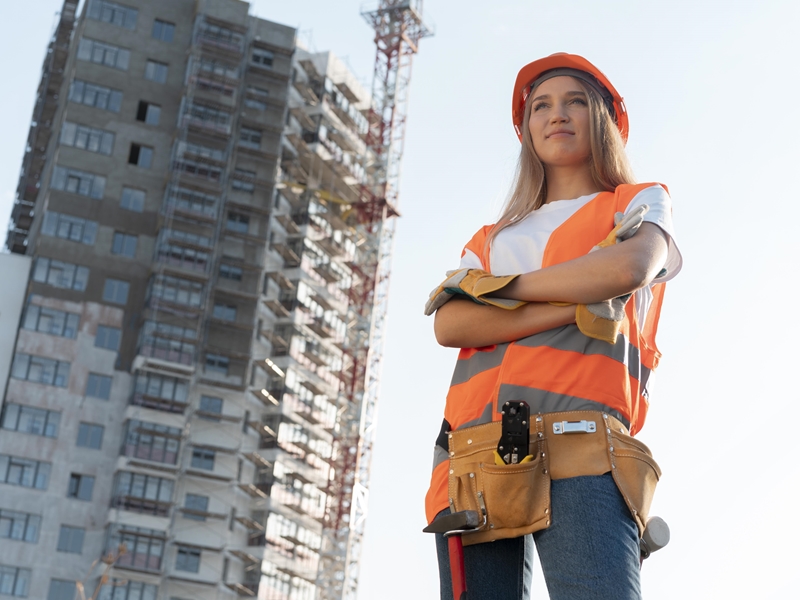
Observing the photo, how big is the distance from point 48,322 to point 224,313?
10105 mm

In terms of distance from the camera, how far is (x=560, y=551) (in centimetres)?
243

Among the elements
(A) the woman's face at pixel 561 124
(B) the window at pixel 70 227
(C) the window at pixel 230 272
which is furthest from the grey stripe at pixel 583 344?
(C) the window at pixel 230 272

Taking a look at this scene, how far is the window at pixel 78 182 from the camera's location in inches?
2675

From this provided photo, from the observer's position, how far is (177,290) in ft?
223

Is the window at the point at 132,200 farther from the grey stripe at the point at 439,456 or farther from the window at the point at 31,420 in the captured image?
the grey stripe at the point at 439,456

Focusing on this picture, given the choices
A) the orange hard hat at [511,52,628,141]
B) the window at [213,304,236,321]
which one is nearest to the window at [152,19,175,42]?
the window at [213,304,236,321]

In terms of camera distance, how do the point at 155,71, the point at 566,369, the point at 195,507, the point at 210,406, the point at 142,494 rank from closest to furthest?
1. the point at 566,369
2. the point at 142,494
3. the point at 195,507
4. the point at 210,406
5. the point at 155,71

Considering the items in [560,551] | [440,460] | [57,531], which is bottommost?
[560,551]

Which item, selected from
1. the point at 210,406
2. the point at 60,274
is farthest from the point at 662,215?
the point at 210,406

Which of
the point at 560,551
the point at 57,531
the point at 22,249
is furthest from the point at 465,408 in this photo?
the point at 22,249

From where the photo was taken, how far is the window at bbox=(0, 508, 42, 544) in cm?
6125

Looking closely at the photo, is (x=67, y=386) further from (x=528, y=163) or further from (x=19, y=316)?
(x=528, y=163)

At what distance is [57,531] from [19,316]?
39.6 feet

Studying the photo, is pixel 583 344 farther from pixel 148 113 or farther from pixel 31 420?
pixel 148 113
